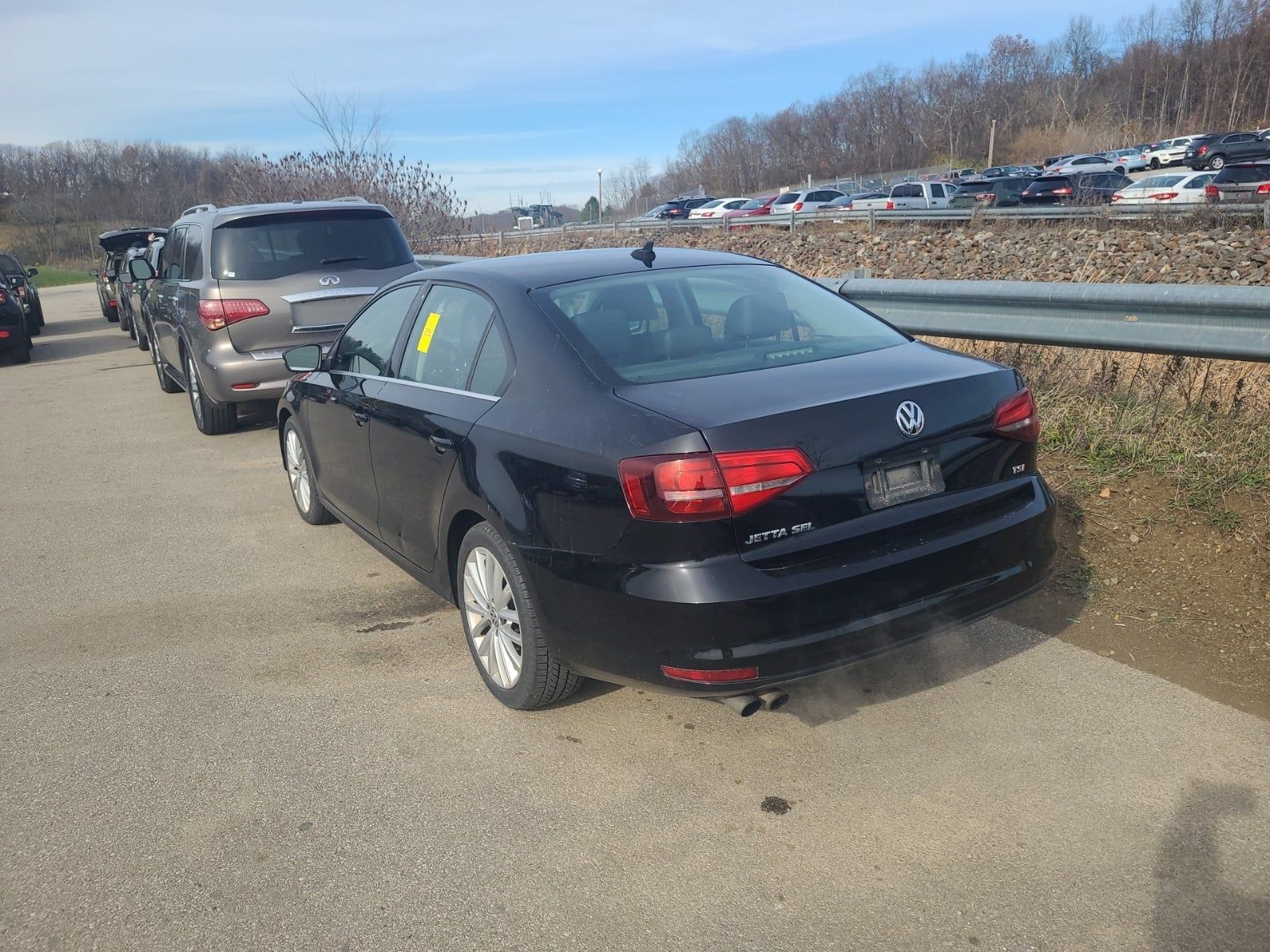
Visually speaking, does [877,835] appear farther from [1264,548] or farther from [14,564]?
[14,564]

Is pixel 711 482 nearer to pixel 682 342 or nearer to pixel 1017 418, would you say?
pixel 682 342

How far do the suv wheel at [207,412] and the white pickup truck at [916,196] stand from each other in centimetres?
2967

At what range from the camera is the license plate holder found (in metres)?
3.32

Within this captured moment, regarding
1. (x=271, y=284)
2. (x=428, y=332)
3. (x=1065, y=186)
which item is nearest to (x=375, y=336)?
(x=428, y=332)

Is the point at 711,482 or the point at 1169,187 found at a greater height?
the point at 711,482

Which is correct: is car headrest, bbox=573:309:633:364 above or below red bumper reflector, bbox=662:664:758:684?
above

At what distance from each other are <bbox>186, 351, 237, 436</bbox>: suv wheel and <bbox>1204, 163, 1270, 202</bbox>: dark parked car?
2151 cm

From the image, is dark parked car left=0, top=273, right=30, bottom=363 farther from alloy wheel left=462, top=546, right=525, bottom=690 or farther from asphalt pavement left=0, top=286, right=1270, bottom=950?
alloy wheel left=462, top=546, right=525, bottom=690

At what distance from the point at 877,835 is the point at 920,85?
128370 millimetres

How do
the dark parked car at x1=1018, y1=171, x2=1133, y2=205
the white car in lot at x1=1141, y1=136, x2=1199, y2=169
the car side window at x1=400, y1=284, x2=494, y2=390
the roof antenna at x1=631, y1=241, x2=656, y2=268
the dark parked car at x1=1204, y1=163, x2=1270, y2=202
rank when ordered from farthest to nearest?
the white car in lot at x1=1141, y1=136, x2=1199, y2=169 → the dark parked car at x1=1018, y1=171, x2=1133, y2=205 → the dark parked car at x1=1204, y1=163, x2=1270, y2=202 → the roof antenna at x1=631, y1=241, x2=656, y2=268 → the car side window at x1=400, y1=284, x2=494, y2=390

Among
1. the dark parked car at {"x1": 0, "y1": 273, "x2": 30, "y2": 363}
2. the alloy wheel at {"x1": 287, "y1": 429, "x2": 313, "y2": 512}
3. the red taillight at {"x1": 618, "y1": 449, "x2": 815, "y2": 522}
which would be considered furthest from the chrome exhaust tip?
the dark parked car at {"x1": 0, "y1": 273, "x2": 30, "y2": 363}

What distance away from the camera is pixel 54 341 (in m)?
20.3

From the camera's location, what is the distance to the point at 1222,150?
4862 centimetres

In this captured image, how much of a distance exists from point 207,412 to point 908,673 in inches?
296
